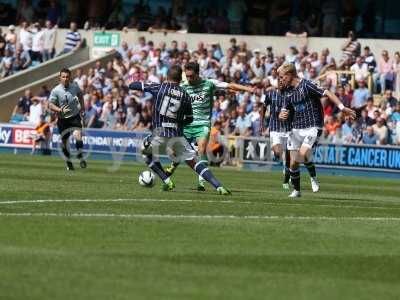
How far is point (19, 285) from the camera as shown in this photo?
9.72 meters

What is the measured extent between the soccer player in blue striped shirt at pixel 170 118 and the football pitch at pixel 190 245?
0.57 m

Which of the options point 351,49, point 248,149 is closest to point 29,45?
point 248,149

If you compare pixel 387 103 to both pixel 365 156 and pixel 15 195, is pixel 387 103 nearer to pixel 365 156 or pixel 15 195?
pixel 365 156

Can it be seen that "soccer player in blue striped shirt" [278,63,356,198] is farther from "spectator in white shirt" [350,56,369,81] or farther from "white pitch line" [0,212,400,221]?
Result: "spectator in white shirt" [350,56,369,81]

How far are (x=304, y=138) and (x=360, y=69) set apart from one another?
14.7 meters

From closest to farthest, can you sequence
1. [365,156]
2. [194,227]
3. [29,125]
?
1. [194,227]
2. [365,156]
3. [29,125]

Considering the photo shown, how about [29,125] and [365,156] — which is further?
[29,125]

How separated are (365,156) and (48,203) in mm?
18574

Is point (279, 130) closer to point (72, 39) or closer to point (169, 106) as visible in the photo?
point (169, 106)

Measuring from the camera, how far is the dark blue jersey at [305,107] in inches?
843

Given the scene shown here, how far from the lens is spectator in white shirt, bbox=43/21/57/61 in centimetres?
4472

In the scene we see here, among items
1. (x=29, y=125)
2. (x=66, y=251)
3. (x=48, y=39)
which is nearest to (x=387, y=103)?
(x=29, y=125)

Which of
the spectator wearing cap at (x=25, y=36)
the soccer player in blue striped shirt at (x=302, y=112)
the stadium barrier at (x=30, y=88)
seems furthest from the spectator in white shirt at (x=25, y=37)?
the soccer player in blue striped shirt at (x=302, y=112)

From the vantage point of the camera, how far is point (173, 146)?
20172 millimetres
